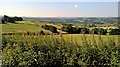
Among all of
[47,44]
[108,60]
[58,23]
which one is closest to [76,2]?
[58,23]

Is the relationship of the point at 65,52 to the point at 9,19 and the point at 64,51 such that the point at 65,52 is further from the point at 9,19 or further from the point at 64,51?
the point at 9,19

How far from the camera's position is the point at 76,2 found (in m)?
5.64

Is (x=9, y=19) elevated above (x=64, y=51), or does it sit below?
above

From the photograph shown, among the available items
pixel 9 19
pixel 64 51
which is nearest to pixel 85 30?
pixel 64 51

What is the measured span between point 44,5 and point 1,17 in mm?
1145

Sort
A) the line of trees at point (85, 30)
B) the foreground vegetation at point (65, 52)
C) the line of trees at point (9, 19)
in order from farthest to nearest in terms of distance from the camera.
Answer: the line of trees at point (9, 19)
the line of trees at point (85, 30)
the foreground vegetation at point (65, 52)

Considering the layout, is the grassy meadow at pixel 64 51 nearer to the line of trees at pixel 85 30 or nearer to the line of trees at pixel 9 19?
the line of trees at pixel 85 30

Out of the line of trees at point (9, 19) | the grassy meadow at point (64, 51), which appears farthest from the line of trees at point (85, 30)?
the line of trees at point (9, 19)

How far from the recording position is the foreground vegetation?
4.76 m

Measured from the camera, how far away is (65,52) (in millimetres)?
4953

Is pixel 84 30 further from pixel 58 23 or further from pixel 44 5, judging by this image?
pixel 44 5

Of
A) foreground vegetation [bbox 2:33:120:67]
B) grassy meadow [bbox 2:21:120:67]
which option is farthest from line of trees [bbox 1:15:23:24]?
foreground vegetation [bbox 2:33:120:67]

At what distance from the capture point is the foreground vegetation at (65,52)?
476 centimetres

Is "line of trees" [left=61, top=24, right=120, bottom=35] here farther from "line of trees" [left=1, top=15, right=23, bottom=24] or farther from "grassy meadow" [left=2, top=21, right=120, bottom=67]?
"line of trees" [left=1, top=15, right=23, bottom=24]
